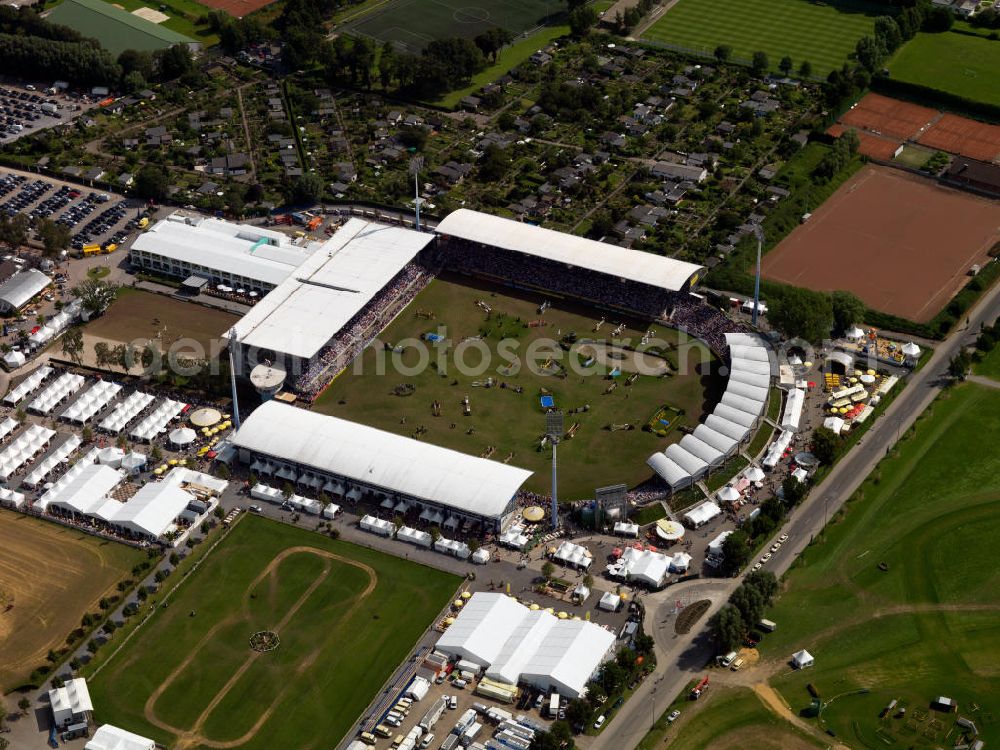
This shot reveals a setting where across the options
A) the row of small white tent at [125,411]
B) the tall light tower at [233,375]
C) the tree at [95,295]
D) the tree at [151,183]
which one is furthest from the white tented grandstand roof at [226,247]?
the row of small white tent at [125,411]

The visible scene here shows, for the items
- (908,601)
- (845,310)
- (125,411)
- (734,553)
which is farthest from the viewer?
(845,310)

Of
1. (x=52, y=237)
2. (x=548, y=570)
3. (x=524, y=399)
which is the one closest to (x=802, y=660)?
(x=548, y=570)

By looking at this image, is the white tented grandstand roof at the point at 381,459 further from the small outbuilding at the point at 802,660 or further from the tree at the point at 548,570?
the small outbuilding at the point at 802,660

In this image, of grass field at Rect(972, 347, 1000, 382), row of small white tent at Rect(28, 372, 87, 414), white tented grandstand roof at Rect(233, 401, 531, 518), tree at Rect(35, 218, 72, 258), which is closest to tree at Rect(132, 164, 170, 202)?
tree at Rect(35, 218, 72, 258)

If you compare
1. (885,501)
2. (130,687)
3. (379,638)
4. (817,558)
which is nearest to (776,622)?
(817,558)

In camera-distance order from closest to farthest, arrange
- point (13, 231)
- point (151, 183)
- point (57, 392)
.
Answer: point (57, 392), point (13, 231), point (151, 183)

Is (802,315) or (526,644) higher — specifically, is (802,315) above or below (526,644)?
above

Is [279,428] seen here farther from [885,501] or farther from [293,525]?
[885,501]

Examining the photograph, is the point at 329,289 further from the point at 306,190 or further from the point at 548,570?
the point at 548,570
